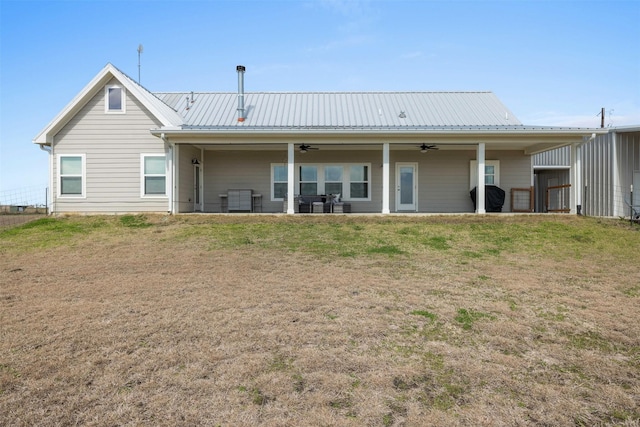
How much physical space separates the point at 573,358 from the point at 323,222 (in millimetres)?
8913

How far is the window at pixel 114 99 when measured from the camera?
13.5m

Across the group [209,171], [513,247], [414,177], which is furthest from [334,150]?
[513,247]

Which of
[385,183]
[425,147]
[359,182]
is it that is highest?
[425,147]

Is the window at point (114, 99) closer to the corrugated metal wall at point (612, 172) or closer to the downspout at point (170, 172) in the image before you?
the downspout at point (170, 172)

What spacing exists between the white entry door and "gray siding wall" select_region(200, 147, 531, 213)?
0.52 ft

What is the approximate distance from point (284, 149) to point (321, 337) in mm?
11890

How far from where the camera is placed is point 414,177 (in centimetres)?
1560

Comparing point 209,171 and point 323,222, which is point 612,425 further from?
point 209,171

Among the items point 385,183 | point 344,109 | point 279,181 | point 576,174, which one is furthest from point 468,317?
point 344,109

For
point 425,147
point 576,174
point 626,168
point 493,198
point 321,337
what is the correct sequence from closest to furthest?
point 321,337 → point 576,174 → point 425,147 → point 493,198 → point 626,168

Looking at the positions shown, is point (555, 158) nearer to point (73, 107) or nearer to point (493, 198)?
point (493, 198)

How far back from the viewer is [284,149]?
15328 millimetres

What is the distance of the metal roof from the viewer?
15.4 m

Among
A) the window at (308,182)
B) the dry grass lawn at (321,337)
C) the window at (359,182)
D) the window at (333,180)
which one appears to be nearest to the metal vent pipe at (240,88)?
the window at (308,182)
